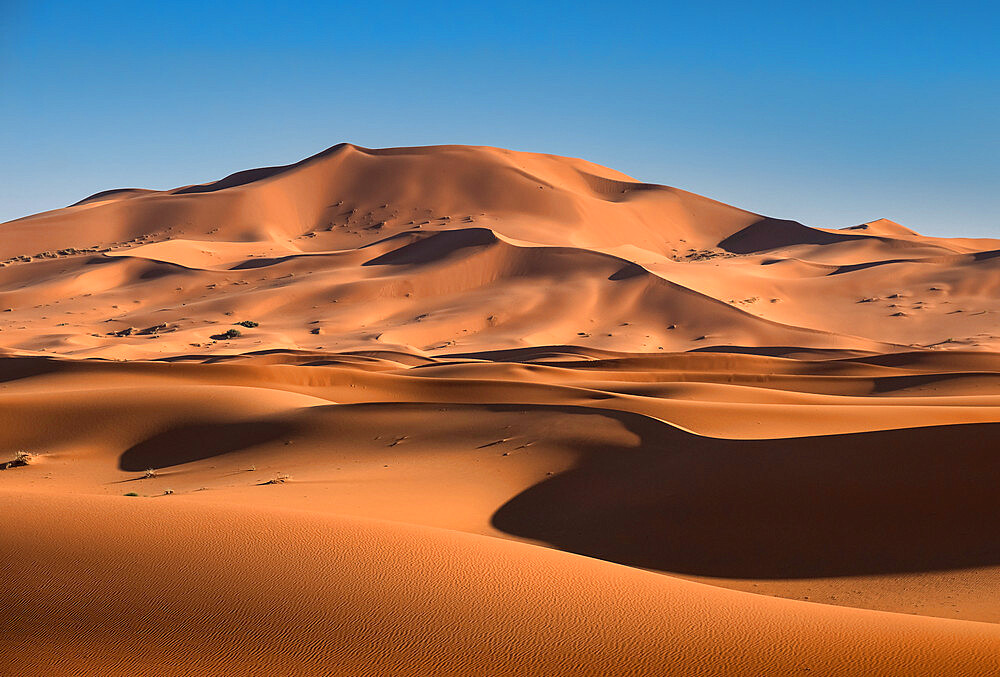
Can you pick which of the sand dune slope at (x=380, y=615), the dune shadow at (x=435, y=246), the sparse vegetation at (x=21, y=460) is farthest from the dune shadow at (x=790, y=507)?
the dune shadow at (x=435, y=246)

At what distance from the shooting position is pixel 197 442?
58.6 feet

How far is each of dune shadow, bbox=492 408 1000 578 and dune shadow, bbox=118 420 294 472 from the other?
7.10 m

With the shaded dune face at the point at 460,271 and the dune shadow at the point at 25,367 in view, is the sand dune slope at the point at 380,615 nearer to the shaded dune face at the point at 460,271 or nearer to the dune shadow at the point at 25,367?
the dune shadow at the point at 25,367

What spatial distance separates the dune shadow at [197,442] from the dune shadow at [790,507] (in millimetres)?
7102

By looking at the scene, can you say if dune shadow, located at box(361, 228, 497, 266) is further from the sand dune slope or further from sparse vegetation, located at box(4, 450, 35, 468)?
the sand dune slope

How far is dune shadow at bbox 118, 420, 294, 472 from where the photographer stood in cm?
1714

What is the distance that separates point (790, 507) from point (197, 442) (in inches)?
474

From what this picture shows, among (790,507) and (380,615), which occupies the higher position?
(380,615)

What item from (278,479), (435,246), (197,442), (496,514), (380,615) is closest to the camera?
(380,615)

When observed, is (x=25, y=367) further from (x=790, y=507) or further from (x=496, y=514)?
(x=790, y=507)

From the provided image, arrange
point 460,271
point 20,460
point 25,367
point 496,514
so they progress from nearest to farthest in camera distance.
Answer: point 496,514 < point 20,460 < point 25,367 < point 460,271

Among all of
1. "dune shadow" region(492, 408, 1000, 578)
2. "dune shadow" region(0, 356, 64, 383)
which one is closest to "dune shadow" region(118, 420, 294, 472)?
"dune shadow" region(492, 408, 1000, 578)

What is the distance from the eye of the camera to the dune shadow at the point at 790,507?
951 cm

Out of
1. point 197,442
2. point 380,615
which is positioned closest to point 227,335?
point 197,442
